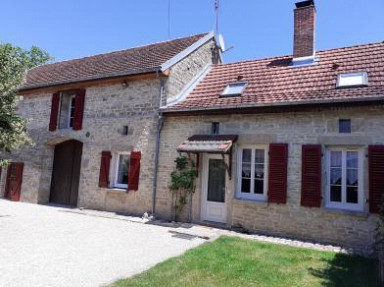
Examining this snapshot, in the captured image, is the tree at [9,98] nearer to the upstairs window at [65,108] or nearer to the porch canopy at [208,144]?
the upstairs window at [65,108]

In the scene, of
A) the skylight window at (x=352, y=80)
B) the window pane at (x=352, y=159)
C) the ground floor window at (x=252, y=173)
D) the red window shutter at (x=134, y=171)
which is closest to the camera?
the window pane at (x=352, y=159)

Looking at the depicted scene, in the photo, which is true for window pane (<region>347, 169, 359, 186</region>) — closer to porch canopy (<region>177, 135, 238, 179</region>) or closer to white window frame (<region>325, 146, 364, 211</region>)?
white window frame (<region>325, 146, 364, 211</region>)

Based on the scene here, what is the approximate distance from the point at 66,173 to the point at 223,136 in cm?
704

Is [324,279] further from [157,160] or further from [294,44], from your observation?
[294,44]

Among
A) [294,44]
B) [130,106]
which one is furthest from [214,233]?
[294,44]

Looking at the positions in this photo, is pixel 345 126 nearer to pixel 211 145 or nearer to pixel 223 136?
pixel 223 136

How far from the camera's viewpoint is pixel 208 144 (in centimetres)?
871

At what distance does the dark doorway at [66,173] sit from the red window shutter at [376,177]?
32.2 feet

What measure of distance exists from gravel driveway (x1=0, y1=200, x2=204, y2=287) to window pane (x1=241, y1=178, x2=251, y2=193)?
208cm

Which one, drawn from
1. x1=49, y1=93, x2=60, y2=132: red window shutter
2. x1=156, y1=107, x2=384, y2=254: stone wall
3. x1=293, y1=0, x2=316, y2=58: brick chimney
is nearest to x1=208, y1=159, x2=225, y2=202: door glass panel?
x1=156, y1=107, x2=384, y2=254: stone wall

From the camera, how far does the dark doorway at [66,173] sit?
40.0ft

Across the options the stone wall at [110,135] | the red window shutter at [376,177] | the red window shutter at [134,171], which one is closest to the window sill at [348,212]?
the red window shutter at [376,177]

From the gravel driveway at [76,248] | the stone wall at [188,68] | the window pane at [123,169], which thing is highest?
the stone wall at [188,68]

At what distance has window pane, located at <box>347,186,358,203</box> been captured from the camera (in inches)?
292
